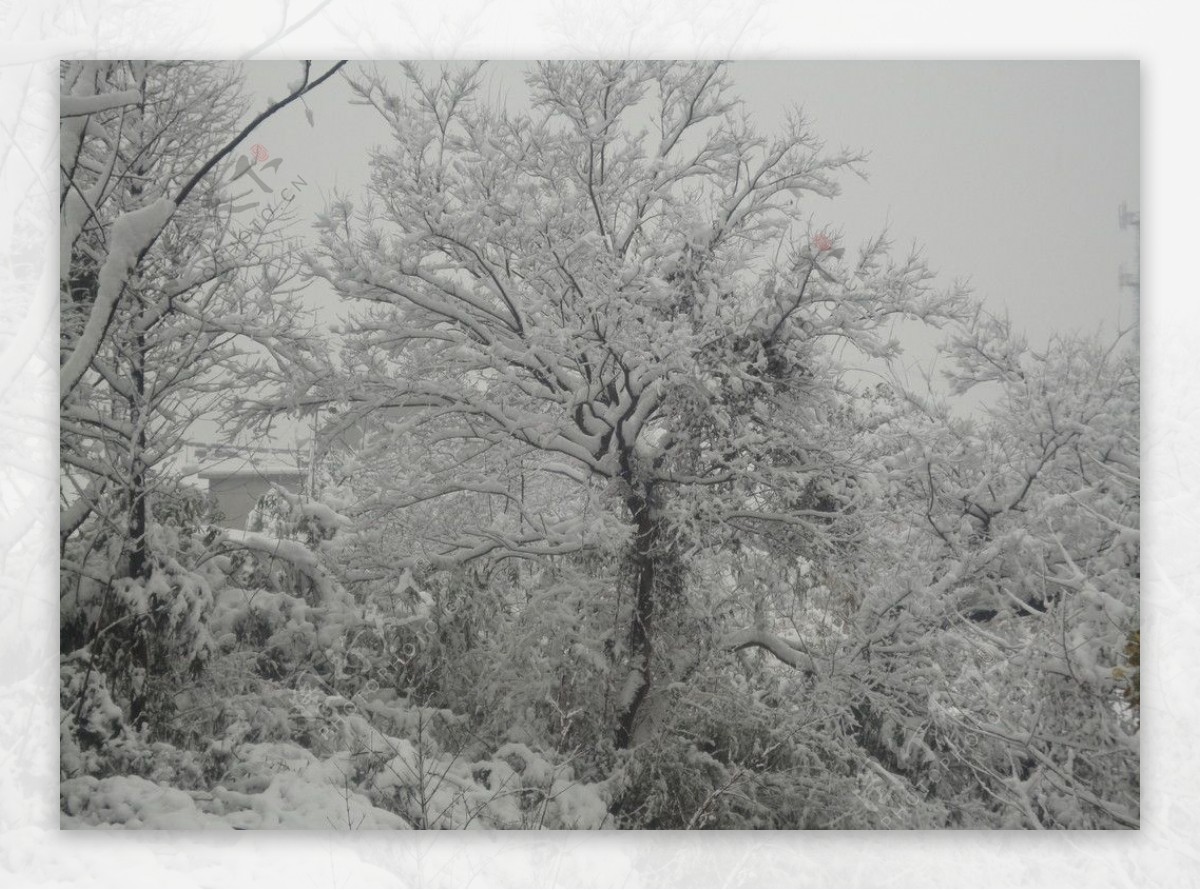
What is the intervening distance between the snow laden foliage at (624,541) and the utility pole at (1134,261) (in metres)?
0.17

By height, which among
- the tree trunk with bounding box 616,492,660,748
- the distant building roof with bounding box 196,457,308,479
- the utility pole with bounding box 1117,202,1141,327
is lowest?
the tree trunk with bounding box 616,492,660,748

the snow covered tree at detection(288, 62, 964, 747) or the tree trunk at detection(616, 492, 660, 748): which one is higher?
the snow covered tree at detection(288, 62, 964, 747)

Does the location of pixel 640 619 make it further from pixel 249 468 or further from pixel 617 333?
pixel 249 468

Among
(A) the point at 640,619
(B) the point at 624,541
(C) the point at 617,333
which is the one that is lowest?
(A) the point at 640,619

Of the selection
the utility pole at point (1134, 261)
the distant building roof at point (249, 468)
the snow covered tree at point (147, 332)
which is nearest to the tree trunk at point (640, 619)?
the distant building roof at point (249, 468)

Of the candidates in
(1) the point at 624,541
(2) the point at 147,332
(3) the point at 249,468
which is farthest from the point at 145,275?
(1) the point at 624,541

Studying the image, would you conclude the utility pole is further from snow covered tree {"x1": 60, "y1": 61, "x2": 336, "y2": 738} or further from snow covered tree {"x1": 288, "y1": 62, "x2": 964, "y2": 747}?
snow covered tree {"x1": 60, "y1": 61, "x2": 336, "y2": 738}

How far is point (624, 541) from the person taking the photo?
374cm

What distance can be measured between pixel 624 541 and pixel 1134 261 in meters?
1.92

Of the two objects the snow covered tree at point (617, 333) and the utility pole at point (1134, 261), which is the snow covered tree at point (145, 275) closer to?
the snow covered tree at point (617, 333)

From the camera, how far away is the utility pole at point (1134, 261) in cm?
370

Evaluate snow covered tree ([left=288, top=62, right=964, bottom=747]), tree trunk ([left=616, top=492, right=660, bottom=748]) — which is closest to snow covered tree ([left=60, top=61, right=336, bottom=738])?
snow covered tree ([left=288, top=62, right=964, bottom=747])

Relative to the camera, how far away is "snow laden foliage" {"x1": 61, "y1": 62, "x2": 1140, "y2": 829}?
3.69m

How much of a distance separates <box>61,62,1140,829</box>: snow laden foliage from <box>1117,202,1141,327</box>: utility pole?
0.17m
